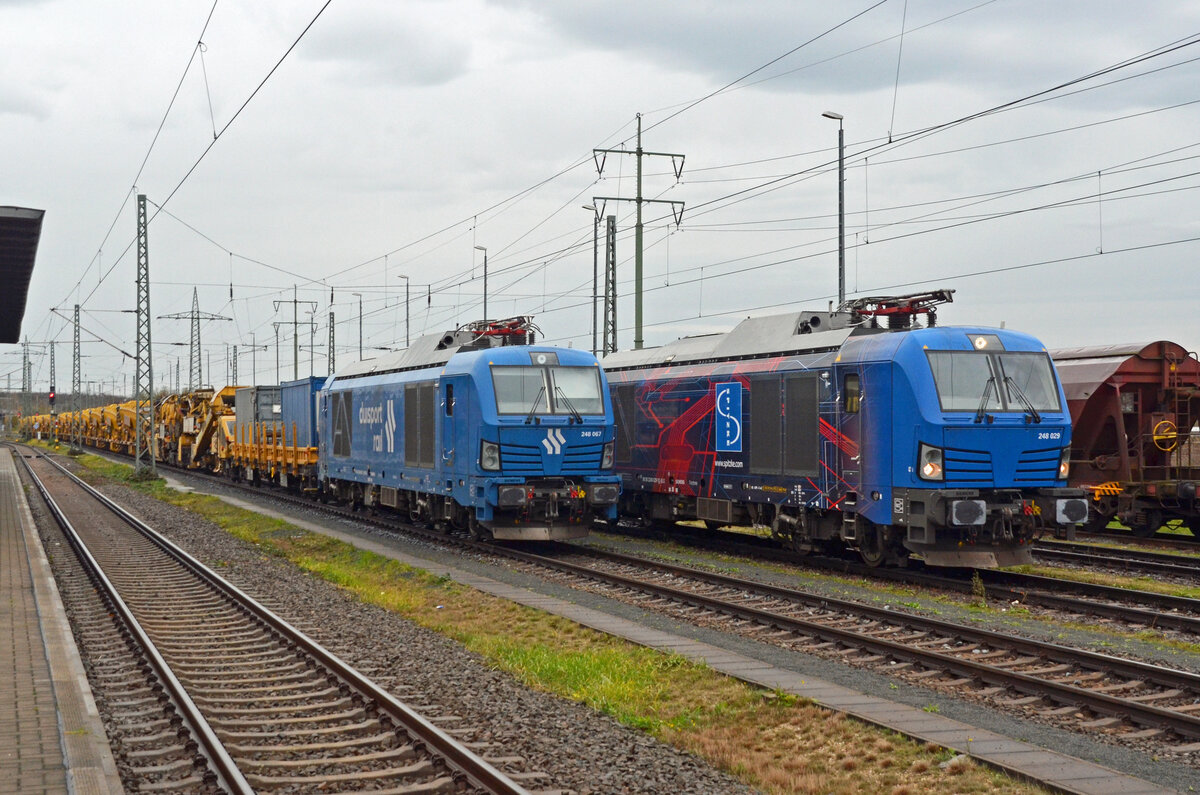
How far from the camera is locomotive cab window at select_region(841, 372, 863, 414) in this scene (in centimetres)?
1628

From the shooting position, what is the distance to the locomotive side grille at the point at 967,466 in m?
15.3

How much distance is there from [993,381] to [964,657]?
19.1 ft

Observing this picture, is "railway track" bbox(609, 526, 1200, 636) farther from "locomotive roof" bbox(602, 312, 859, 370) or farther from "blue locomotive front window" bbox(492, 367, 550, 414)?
"blue locomotive front window" bbox(492, 367, 550, 414)

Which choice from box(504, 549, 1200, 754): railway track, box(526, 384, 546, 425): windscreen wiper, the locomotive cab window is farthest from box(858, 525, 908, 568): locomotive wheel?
box(526, 384, 546, 425): windscreen wiper

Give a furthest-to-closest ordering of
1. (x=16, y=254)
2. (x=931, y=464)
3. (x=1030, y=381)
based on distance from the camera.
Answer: (x=16, y=254)
(x=1030, y=381)
(x=931, y=464)

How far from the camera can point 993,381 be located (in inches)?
625

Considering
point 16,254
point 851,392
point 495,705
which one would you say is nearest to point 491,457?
point 851,392

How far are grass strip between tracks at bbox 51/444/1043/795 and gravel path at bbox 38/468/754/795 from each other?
220mm

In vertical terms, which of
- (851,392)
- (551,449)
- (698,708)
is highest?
(851,392)

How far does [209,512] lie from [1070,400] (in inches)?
863

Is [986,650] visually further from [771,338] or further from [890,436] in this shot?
[771,338]

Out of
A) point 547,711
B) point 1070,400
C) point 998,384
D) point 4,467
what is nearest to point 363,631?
point 547,711

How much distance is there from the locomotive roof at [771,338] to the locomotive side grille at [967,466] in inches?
101

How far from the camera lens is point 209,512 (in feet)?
103
